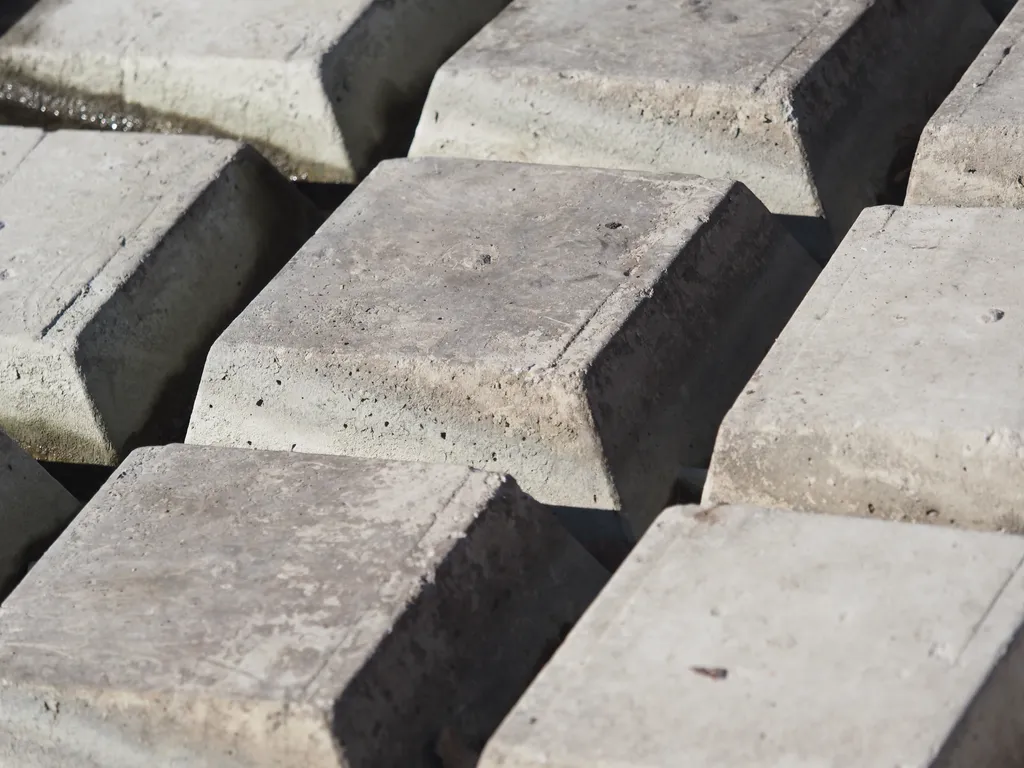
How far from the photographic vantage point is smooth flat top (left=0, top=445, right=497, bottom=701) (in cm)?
132

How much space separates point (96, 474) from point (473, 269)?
0.47m

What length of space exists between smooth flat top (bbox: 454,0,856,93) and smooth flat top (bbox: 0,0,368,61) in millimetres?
218

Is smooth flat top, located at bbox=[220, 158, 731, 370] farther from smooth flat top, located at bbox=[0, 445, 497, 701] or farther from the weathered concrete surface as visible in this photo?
the weathered concrete surface

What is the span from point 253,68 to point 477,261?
0.64 m

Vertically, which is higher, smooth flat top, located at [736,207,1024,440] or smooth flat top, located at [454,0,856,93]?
smooth flat top, located at [454,0,856,93]

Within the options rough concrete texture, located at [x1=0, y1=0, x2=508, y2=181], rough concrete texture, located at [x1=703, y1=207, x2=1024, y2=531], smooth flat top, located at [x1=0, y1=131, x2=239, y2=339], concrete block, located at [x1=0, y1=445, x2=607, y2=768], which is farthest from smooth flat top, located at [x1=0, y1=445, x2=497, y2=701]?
rough concrete texture, located at [x1=0, y1=0, x2=508, y2=181]

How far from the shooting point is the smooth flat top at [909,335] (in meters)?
1.44

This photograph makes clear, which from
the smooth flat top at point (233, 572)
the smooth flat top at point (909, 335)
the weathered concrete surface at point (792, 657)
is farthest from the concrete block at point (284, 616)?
the smooth flat top at point (909, 335)

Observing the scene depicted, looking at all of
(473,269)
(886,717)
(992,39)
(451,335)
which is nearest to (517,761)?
(886,717)

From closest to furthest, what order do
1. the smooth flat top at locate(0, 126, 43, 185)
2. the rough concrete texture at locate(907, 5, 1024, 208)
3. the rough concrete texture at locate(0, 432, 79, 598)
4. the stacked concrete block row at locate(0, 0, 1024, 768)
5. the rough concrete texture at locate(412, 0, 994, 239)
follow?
the stacked concrete block row at locate(0, 0, 1024, 768) < the rough concrete texture at locate(0, 432, 79, 598) < the rough concrete texture at locate(907, 5, 1024, 208) < the rough concrete texture at locate(412, 0, 994, 239) < the smooth flat top at locate(0, 126, 43, 185)

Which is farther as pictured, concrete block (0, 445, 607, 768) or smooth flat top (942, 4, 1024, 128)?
smooth flat top (942, 4, 1024, 128)

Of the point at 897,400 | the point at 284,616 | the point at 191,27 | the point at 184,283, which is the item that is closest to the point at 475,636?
the point at 284,616

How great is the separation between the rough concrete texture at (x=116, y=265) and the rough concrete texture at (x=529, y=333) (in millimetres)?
144

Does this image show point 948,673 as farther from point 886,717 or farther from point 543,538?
point 543,538
